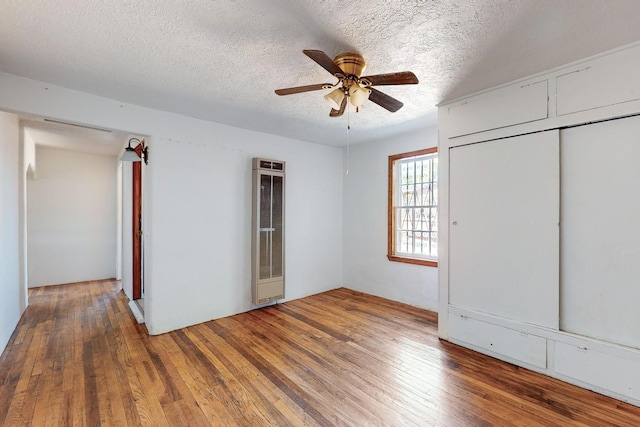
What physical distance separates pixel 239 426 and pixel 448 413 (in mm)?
1394

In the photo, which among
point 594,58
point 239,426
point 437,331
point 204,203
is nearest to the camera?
Answer: point 239,426

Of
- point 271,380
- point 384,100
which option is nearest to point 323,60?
point 384,100

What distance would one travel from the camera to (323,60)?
1.74 meters

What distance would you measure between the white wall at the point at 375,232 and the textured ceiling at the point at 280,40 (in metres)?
1.75

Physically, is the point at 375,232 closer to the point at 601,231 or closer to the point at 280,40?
the point at 601,231

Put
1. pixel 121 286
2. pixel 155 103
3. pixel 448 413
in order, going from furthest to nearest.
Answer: pixel 121 286 → pixel 155 103 → pixel 448 413

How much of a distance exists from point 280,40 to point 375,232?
11.1ft

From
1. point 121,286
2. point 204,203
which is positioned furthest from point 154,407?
point 121,286

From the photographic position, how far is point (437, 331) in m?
3.25

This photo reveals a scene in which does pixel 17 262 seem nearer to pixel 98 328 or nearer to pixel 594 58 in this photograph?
pixel 98 328

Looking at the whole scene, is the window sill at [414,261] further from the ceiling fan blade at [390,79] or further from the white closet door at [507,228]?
the ceiling fan blade at [390,79]

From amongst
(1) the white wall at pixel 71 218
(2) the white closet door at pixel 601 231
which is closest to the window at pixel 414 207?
(2) the white closet door at pixel 601 231

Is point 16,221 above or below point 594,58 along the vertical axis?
below

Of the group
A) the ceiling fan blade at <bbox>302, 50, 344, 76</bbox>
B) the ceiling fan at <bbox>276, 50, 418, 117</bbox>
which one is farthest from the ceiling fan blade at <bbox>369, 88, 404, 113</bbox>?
the ceiling fan blade at <bbox>302, 50, 344, 76</bbox>
